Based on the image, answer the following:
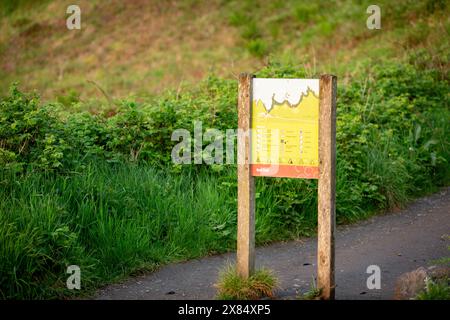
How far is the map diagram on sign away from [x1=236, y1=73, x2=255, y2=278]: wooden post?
53 mm

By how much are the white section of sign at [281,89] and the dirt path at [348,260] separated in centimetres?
156

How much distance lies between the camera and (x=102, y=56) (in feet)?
69.6

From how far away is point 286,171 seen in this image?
16.8 feet

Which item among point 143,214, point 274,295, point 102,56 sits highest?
point 102,56

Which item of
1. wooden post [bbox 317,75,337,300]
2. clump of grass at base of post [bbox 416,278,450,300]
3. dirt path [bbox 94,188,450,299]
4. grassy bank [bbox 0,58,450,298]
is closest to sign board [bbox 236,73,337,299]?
wooden post [bbox 317,75,337,300]

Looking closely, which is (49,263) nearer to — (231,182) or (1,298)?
(1,298)

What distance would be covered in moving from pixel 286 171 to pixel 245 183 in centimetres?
33

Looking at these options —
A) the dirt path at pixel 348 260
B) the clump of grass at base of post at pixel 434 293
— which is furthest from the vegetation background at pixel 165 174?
the clump of grass at base of post at pixel 434 293

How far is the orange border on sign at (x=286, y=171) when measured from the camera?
16.5 ft

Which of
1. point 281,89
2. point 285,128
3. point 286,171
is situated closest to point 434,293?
point 286,171

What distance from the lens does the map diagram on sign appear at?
5004 mm

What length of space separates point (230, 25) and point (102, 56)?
424 centimetres
